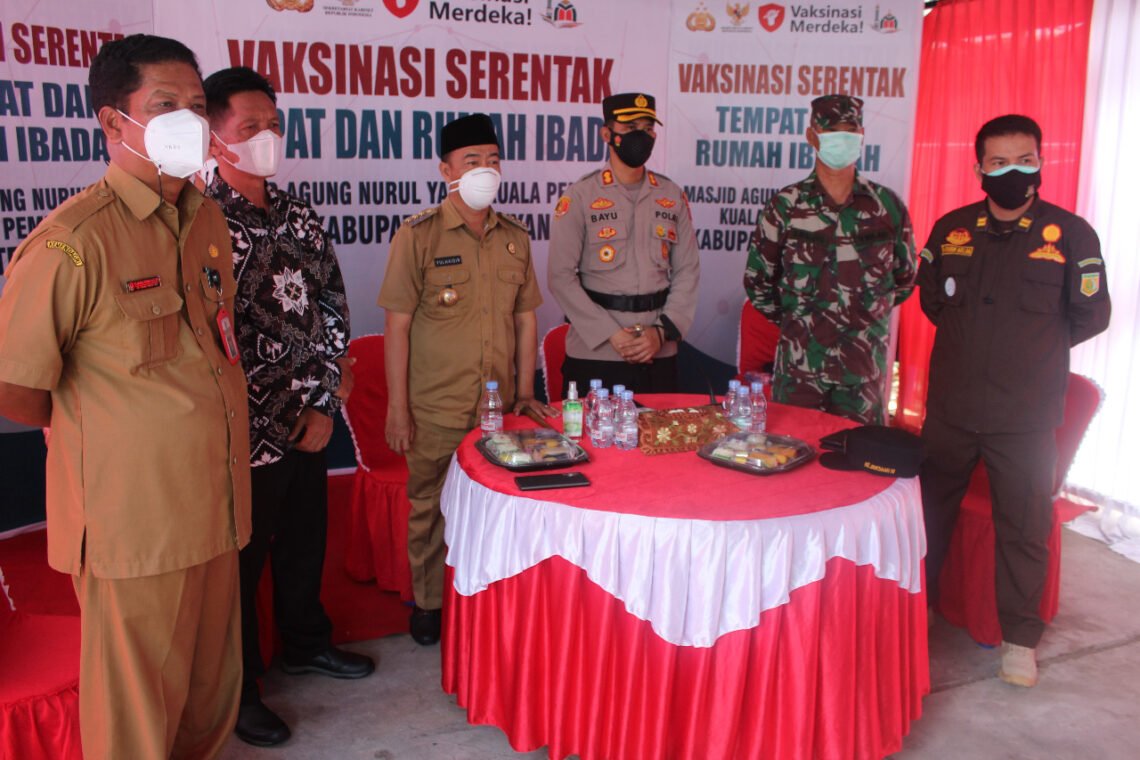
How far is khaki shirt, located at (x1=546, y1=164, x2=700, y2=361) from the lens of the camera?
3.50 meters

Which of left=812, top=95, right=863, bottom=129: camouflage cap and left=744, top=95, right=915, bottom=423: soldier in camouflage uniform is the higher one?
left=812, top=95, right=863, bottom=129: camouflage cap

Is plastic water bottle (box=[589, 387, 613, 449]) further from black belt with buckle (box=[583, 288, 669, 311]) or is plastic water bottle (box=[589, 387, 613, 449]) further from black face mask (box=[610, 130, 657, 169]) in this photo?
black face mask (box=[610, 130, 657, 169])

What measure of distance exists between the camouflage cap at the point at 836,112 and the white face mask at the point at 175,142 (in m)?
2.34

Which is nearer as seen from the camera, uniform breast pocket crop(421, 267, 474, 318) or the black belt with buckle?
uniform breast pocket crop(421, 267, 474, 318)

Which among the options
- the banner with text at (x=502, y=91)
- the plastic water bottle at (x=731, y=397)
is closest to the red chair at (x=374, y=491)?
the banner with text at (x=502, y=91)

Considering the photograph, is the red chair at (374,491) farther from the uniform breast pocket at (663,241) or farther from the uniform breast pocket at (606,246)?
the uniform breast pocket at (663,241)

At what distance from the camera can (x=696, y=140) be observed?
4824mm

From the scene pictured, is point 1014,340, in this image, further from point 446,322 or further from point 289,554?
point 289,554

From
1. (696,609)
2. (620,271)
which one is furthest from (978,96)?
(696,609)

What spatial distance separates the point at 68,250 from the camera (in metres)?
1.76

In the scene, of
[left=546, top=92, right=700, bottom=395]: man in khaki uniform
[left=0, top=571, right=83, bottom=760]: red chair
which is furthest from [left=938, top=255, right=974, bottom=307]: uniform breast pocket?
[left=0, top=571, right=83, bottom=760]: red chair

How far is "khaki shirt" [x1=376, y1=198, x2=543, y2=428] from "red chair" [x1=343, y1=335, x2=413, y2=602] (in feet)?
1.83

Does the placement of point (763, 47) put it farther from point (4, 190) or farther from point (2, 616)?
point (2, 616)

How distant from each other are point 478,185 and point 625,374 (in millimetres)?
984
